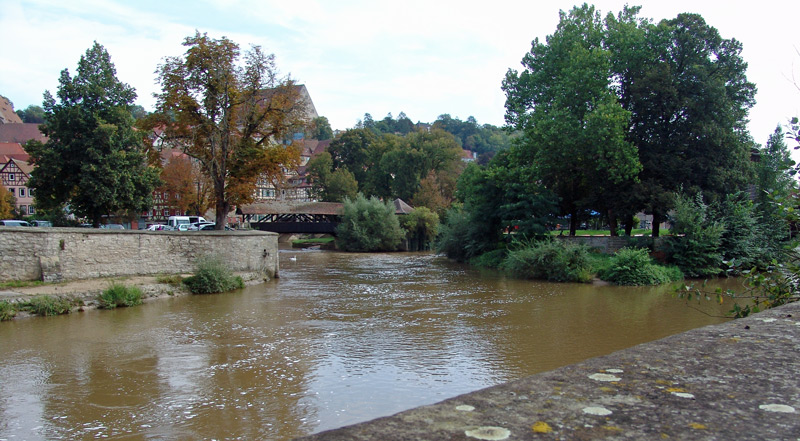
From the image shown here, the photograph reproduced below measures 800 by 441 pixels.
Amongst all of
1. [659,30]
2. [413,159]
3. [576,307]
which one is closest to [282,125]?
[576,307]

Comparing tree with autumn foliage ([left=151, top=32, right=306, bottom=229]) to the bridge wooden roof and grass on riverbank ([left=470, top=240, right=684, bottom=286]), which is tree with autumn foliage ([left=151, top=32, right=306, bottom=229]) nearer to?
grass on riverbank ([left=470, top=240, right=684, bottom=286])

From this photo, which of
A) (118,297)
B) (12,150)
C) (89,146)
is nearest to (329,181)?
(89,146)

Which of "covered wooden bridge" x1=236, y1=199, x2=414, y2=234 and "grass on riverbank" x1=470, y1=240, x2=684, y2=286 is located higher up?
"covered wooden bridge" x1=236, y1=199, x2=414, y2=234

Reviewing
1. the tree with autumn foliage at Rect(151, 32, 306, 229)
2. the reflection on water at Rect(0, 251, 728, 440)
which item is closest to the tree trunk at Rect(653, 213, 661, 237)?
the reflection on water at Rect(0, 251, 728, 440)

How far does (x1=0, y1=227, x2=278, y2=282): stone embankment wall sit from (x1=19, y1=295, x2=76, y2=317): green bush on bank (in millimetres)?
1664

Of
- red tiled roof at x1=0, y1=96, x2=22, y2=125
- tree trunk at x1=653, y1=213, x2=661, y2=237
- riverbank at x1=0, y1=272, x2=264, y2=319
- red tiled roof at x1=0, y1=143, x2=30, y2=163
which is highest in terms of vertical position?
red tiled roof at x1=0, y1=96, x2=22, y2=125

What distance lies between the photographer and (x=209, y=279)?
2036 cm

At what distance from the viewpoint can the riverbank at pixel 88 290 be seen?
15305mm

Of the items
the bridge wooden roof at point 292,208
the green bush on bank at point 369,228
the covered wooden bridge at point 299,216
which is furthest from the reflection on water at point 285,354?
the bridge wooden roof at point 292,208

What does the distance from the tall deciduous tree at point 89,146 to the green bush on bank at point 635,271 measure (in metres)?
23.8

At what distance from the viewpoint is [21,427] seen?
7094 mm

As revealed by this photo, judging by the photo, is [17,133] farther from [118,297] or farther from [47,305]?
[47,305]

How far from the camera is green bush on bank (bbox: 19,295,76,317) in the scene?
49.5 feet

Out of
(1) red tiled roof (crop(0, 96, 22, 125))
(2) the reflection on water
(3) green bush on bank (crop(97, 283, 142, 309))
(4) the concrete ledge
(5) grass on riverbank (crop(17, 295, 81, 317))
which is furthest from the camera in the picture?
(1) red tiled roof (crop(0, 96, 22, 125))
